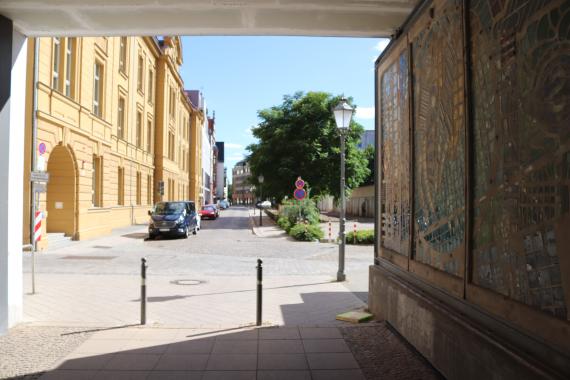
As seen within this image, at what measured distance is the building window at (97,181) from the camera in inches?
903

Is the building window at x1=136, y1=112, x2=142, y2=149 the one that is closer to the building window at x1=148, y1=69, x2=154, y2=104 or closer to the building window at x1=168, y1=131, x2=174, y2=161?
the building window at x1=148, y1=69, x2=154, y2=104

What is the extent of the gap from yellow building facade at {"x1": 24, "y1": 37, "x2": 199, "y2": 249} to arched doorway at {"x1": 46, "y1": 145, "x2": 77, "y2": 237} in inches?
1.4

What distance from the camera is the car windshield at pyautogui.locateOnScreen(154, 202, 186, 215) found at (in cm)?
2297

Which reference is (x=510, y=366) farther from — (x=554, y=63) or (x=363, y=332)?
(x=363, y=332)

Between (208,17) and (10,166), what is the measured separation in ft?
9.89

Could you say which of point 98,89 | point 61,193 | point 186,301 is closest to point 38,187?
point 186,301

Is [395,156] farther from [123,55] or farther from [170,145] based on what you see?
[170,145]

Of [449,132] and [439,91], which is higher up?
[439,91]

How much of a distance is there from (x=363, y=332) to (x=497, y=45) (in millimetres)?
3866

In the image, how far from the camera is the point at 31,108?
15359 mm

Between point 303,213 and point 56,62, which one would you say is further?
point 303,213

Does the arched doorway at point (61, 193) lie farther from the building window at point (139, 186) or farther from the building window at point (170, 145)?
the building window at point (170, 145)

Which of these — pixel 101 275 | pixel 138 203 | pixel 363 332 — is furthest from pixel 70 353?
pixel 138 203

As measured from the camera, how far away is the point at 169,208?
23406mm
